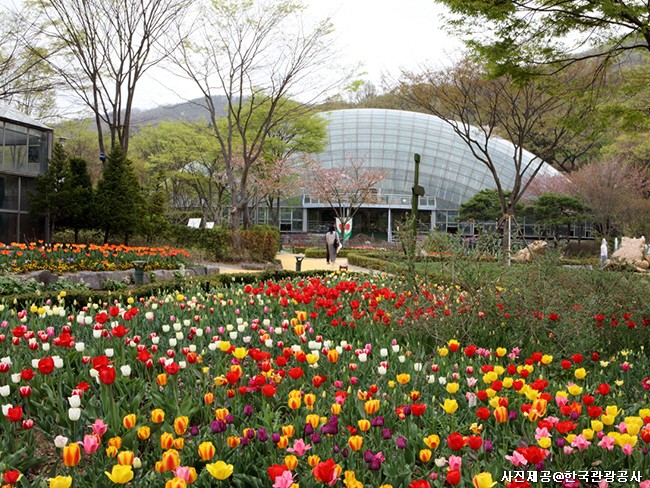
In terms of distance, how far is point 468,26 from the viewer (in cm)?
982

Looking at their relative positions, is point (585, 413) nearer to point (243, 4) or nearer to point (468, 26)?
point (468, 26)

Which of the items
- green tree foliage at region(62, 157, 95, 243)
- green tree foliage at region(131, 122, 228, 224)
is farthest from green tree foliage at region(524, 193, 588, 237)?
green tree foliage at region(62, 157, 95, 243)

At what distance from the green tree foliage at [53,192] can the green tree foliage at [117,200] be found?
35.9 inches

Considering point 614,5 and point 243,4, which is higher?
point 243,4

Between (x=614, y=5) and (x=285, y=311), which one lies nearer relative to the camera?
(x=285, y=311)

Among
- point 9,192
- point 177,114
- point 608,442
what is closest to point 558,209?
point 177,114

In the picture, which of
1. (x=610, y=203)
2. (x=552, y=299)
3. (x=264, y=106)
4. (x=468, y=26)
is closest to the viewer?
(x=552, y=299)

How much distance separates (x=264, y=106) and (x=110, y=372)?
1118 inches

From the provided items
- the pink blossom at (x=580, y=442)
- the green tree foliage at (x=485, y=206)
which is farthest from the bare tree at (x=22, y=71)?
the green tree foliage at (x=485, y=206)

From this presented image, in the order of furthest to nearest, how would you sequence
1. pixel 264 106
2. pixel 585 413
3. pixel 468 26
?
pixel 264 106 → pixel 468 26 → pixel 585 413

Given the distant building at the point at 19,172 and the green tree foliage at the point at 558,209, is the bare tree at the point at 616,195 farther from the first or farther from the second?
the distant building at the point at 19,172

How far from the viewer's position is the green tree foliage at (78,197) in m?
15.3

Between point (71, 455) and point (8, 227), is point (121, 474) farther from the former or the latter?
point (8, 227)

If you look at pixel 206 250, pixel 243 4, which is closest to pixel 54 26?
pixel 243 4
